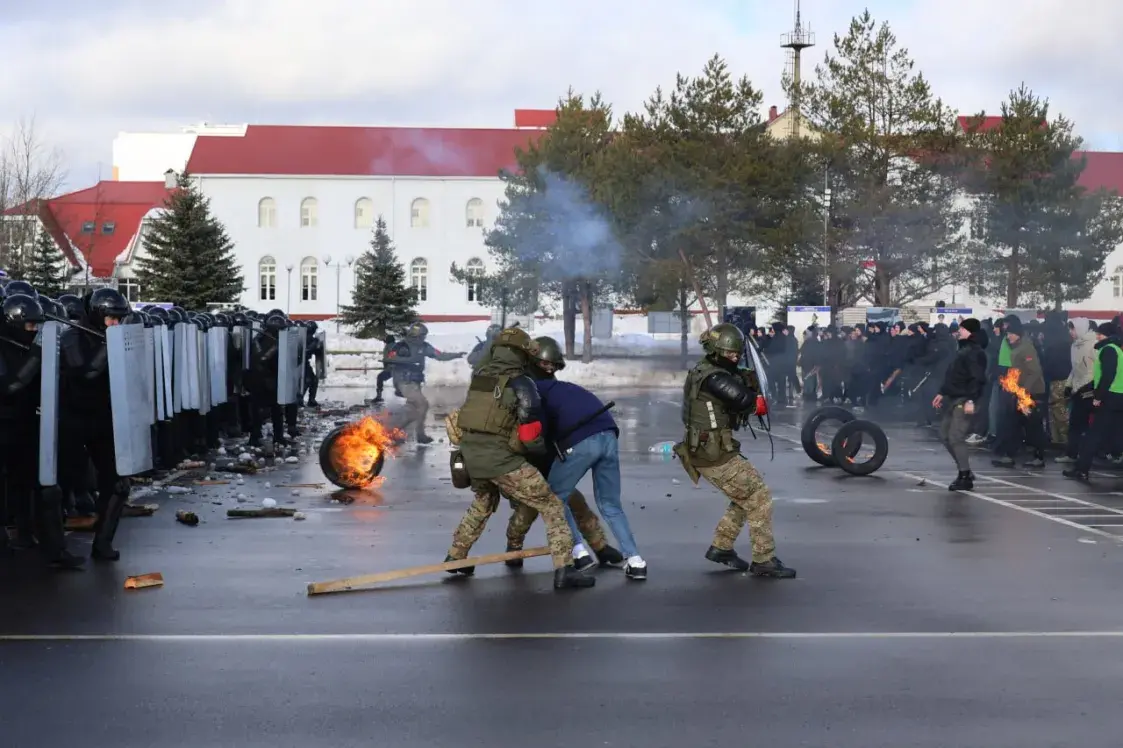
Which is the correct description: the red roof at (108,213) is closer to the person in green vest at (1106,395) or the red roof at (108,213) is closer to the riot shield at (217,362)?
the riot shield at (217,362)

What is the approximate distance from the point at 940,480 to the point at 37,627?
427 inches

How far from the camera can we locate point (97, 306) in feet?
33.2

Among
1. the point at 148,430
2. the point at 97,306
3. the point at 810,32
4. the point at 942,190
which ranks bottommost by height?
the point at 148,430

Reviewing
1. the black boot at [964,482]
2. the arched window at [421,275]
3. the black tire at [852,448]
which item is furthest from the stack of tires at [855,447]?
the arched window at [421,275]

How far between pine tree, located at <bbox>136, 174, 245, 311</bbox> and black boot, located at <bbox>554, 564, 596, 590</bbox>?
42.0 metres

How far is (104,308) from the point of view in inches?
396

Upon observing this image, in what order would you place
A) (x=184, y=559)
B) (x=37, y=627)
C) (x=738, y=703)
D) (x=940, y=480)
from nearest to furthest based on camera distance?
(x=738, y=703) < (x=37, y=627) < (x=184, y=559) < (x=940, y=480)

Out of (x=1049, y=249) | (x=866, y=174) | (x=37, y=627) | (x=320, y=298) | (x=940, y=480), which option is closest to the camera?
(x=37, y=627)

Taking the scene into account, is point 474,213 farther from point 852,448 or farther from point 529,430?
point 529,430

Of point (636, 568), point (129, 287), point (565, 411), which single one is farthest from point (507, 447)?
point (129, 287)

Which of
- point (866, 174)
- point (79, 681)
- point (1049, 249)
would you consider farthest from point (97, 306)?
point (1049, 249)

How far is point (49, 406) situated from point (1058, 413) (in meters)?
14.2

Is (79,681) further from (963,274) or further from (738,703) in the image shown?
(963,274)

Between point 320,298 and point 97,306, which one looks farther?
point 320,298
